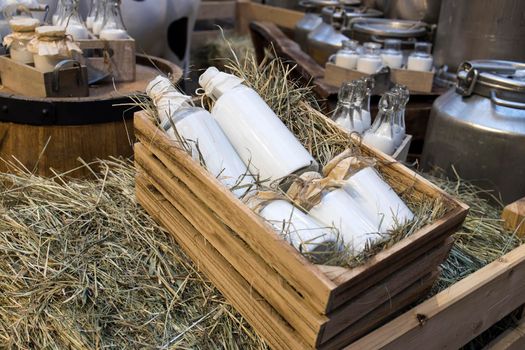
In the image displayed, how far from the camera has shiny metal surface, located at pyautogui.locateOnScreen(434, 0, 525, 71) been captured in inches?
70.7

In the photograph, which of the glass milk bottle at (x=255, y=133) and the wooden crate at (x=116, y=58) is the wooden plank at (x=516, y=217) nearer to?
the glass milk bottle at (x=255, y=133)

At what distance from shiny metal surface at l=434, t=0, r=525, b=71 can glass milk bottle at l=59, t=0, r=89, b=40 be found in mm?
1300

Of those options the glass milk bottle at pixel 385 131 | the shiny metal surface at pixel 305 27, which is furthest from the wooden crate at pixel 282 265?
the shiny metal surface at pixel 305 27

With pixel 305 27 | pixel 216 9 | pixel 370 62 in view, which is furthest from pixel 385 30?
pixel 216 9

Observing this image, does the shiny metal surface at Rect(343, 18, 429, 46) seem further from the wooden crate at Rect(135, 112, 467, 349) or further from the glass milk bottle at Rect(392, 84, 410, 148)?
the wooden crate at Rect(135, 112, 467, 349)

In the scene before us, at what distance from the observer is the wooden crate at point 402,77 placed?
6.19 ft

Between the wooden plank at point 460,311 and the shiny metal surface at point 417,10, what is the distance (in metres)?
1.60

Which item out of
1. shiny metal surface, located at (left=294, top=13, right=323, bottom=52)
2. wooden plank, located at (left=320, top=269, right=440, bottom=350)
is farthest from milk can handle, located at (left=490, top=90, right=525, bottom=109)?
shiny metal surface, located at (left=294, top=13, right=323, bottom=52)

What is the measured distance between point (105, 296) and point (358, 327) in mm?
435

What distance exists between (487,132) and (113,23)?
3.65ft

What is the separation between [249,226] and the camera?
2.46 ft

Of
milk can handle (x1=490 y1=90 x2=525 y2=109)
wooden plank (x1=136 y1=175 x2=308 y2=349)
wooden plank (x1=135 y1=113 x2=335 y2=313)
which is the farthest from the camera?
milk can handle (x1=490 y1=90 x2=525 y2=109)

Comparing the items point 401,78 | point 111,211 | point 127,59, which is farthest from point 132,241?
point 401,78

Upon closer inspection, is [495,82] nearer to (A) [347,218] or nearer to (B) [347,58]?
(B) [347,58]
